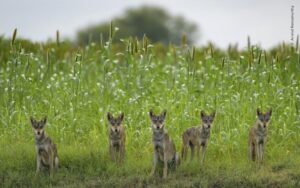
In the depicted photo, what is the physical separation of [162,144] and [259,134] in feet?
6.00

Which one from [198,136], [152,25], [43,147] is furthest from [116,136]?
[152,25]

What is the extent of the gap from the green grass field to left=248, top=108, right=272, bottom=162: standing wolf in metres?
0.30

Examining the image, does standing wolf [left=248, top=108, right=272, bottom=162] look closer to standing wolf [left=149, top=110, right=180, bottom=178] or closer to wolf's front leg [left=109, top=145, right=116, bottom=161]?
standing wolf [left=149, top=110, right=180, bottom=178]

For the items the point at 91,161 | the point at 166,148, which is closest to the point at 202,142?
the point at 166,148

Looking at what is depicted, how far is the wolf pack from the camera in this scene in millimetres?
15344

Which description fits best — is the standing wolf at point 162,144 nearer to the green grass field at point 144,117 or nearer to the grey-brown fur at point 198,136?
the green grass field at point 144,117

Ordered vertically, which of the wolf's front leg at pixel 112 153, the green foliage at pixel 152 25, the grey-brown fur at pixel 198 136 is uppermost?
the green foliage at pixel 152 25

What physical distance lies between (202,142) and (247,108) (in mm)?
2195

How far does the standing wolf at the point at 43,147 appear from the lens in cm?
1556

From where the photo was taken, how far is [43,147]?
15.6 metres

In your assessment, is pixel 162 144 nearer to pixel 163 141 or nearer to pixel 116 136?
pixel 163 141

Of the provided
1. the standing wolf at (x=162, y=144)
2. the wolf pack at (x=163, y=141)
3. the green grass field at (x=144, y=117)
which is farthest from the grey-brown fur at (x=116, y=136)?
the standing wolf at (x=162, y=144)

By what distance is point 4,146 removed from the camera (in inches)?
679

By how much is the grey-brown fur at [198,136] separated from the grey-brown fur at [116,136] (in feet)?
3.68
